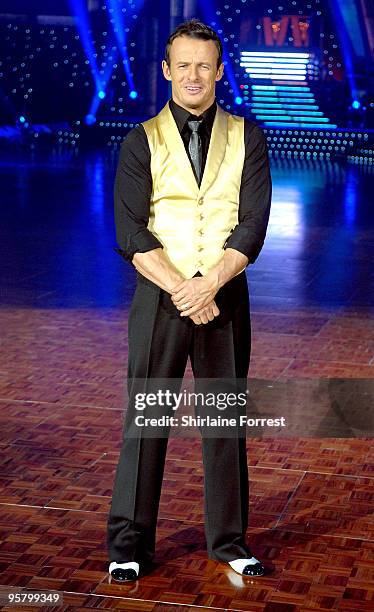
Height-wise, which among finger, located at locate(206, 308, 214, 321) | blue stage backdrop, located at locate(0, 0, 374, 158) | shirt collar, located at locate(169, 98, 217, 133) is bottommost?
finger, located at locate(206, 308, 214, 321)

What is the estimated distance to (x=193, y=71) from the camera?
3.15 meters

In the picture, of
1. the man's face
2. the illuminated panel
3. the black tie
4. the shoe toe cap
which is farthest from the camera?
the illuminated panel

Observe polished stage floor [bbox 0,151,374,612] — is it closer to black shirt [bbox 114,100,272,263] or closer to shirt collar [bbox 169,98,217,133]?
black shirt [bbox 114,100,272,263]

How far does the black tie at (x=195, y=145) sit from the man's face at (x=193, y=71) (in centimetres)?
4

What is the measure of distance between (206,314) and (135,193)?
0.39 metres

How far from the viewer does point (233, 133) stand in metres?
3.26

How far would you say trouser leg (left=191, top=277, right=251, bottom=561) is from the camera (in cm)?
330

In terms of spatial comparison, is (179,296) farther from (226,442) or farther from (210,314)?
(226,442)

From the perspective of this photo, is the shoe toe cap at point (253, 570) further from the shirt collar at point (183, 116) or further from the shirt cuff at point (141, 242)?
the shirt collar at point (183, 116)

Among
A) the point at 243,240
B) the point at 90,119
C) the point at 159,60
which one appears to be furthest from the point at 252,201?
the point at 159,60

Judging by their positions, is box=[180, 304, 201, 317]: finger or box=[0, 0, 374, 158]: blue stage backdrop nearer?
box=[180, 304, 201, 317]: finger

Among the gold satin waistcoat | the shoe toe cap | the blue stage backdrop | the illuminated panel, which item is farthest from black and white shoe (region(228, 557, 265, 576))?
the illuminated panel

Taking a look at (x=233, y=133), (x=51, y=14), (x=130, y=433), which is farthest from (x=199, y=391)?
(x=51, y=14)

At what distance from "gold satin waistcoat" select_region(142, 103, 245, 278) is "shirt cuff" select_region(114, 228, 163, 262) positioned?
5 centimetres
